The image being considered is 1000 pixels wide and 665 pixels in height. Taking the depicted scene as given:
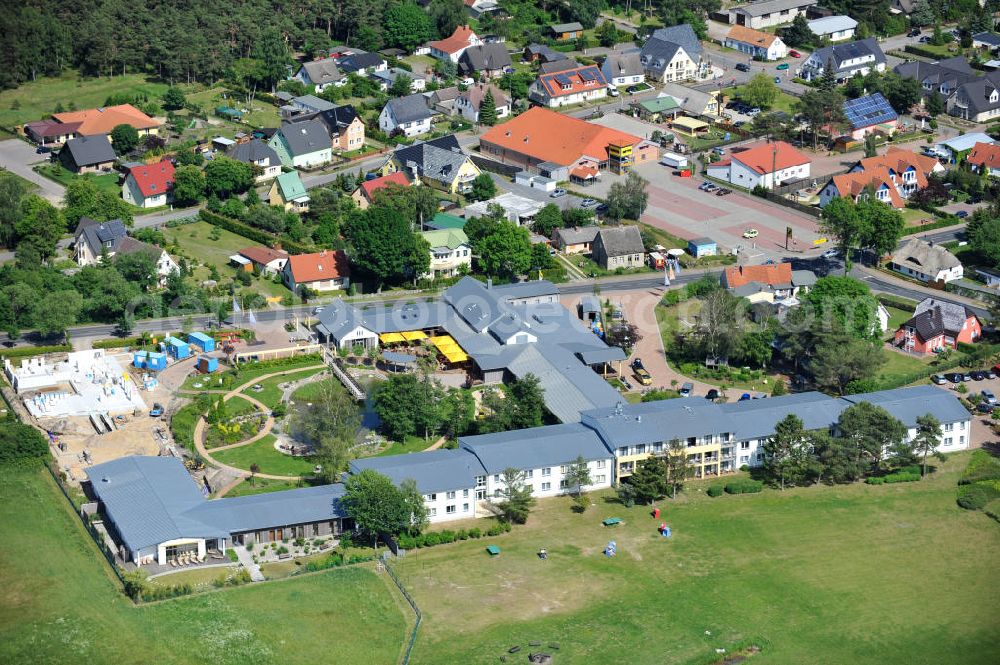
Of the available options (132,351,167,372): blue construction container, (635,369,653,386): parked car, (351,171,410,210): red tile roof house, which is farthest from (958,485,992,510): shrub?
(351,171,410,210): red tile roof house

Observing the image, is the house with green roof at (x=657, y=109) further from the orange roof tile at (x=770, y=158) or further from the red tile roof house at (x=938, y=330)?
the red tile roof house at (x=938, y=330)

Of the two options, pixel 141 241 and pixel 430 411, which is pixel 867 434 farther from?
pixel 141 241

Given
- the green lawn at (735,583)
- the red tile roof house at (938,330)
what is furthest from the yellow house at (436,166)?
the green lawn at (735,583)

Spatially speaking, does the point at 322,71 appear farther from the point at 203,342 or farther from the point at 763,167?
the point at 203,342

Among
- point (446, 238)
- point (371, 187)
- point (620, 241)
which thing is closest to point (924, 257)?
point (620, 241)

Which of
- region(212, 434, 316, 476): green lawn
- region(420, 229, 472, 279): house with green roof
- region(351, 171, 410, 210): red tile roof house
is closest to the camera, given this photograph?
region(212, 434, 316, 476): green lawn

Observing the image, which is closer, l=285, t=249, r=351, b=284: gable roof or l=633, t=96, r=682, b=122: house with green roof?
l=285, t=249, r=351, b=284: gable roof

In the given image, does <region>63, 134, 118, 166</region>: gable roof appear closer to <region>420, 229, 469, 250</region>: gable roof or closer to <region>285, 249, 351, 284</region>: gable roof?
<region>285, 249, 351, 284</region>: gable roof

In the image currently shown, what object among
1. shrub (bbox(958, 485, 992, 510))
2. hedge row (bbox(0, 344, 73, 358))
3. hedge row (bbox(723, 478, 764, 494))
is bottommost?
shrub (bbox(958, 485, 992, 510))
